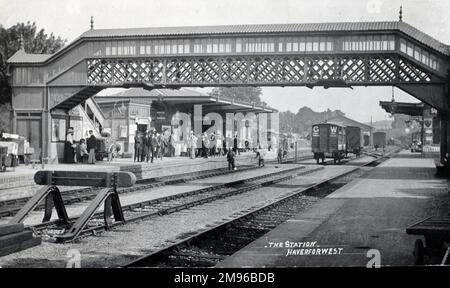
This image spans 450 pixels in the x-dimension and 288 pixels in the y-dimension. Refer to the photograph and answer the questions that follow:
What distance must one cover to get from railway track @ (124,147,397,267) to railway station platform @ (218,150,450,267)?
47 centimetres

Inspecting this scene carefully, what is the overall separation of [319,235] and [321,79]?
1490 centimetres

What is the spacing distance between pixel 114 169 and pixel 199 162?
8.50m

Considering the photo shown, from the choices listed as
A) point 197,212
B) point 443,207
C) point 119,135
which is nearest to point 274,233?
point 197,212

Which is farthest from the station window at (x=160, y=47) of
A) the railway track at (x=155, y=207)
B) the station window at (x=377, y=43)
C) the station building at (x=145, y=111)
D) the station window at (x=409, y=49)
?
the station window at (x=409, y=49)

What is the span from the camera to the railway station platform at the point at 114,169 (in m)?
15.5

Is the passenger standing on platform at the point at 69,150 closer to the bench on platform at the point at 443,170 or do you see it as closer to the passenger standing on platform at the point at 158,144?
the passenger standing on platform at the point at 158,144

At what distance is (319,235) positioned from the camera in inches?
368

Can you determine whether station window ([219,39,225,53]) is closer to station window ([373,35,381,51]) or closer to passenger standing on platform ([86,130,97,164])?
station window ([373,35,381,51])

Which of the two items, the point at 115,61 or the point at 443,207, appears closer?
the point at 443,207

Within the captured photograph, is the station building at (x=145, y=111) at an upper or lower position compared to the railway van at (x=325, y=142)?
upper

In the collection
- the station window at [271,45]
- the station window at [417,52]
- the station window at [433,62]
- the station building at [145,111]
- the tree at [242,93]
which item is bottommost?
the station building at [145,111]

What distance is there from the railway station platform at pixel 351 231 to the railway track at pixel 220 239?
471 mm
